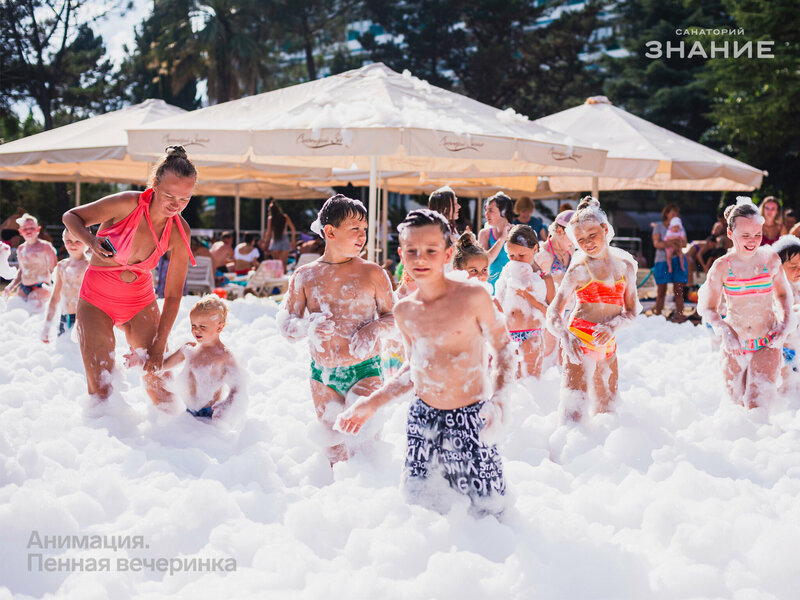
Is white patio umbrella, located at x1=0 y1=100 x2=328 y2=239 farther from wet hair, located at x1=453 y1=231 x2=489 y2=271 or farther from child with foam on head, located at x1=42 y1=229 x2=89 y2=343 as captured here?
wet hair, located at x1=453 y1=231 x2=489 y2=271

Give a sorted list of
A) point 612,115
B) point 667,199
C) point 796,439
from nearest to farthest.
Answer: point 796,439, point 612,115, point 667,199

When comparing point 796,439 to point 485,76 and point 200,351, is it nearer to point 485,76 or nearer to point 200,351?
point 200,351

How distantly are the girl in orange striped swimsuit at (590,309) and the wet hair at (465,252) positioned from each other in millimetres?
755

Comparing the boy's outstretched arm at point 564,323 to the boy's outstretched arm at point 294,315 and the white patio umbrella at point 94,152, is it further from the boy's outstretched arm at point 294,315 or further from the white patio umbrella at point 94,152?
the white patio umbrella at point 94,152

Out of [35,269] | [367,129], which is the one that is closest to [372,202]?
[367,129]

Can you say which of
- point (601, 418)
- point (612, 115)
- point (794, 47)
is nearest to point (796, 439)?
point (601, 418)

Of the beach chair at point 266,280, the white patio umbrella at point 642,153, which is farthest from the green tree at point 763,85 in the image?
the beach chair at point 266,280

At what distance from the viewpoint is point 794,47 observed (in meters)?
19.8

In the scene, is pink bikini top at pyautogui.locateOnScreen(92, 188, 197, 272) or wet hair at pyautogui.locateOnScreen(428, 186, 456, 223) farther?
wet hair at pyautogui.locateOnScreen(428, 186, 456, 223)

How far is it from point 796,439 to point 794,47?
727 inches

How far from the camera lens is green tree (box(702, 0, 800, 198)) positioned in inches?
783

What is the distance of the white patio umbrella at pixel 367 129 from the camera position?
7.77 meters

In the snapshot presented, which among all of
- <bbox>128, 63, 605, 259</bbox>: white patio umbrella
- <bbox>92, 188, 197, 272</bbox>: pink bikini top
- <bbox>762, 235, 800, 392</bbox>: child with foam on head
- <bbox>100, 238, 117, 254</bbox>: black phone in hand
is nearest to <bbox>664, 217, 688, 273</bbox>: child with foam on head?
<bbox>128, 63, 605, 259</bbox>: white patio umbrella

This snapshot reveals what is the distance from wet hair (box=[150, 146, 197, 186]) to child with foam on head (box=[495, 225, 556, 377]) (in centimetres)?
262
